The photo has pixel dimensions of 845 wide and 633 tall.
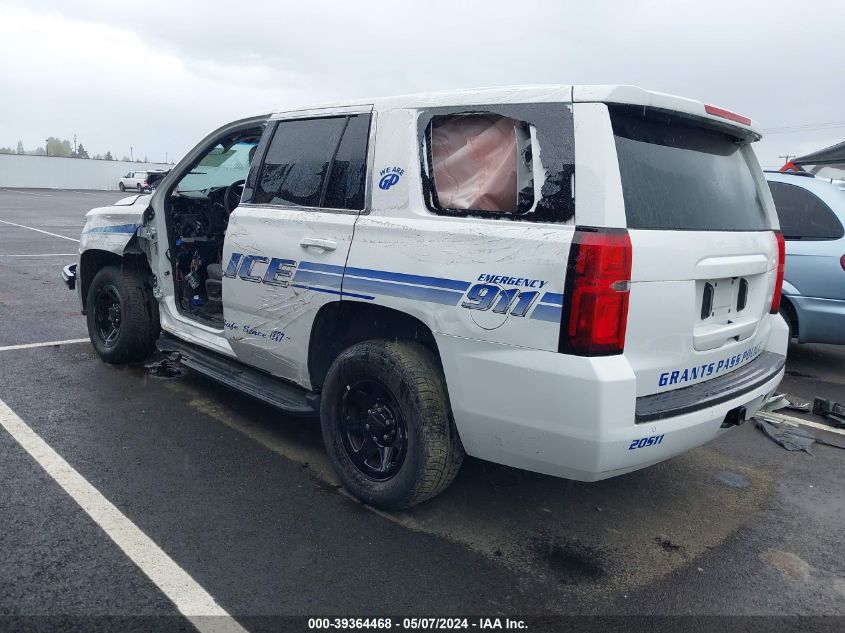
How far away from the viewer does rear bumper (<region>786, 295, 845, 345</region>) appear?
221 inches

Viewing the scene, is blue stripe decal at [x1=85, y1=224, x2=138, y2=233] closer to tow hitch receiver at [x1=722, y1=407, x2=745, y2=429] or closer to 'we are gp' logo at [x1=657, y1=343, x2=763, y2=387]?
'we are gp' logo at [x1=657, y1=343, x2=763, y2=387]

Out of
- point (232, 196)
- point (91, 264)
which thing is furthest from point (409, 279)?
point (91, 264)

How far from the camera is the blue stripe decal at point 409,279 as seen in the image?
112 inches

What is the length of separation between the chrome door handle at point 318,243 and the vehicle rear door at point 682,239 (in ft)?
4.29

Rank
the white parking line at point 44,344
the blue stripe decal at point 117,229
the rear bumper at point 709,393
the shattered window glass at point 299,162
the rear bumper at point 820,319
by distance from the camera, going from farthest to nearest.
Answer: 1. the white parking line at point 44,344
2. the rear bumper at point 820,319
3. the blue stripe decal at point 117,229
4. the shattered window glass at point 299,162
5. the rear bumper at point 709,393

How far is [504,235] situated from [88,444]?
2782 millimetres

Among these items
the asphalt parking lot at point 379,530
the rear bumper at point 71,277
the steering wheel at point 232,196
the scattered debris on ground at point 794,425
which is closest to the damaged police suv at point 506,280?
the asphalt parking lot at point 379,530

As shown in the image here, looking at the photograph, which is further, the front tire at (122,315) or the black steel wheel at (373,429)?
the front tire at (122,315)

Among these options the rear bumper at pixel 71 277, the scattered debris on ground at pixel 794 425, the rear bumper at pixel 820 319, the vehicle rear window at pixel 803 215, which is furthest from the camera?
the rear bumper at pixel 71 277

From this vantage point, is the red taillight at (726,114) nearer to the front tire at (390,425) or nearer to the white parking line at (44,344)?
the front tire at (390,425)

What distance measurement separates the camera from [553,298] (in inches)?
102

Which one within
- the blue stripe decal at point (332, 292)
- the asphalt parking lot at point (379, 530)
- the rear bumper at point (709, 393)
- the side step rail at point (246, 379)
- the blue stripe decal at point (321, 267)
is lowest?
the asphalt parking lot at point (379, 530)

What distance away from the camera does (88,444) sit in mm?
3953

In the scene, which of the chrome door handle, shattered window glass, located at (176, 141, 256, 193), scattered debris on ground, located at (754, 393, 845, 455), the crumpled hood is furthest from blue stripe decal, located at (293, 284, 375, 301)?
scattered debris on ground, located at (754, 393, 845, 455)
